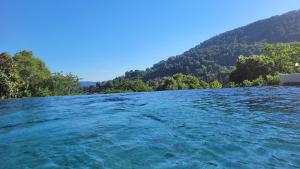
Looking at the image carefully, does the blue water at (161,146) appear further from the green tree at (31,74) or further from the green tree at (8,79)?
the green tree at (31,74)

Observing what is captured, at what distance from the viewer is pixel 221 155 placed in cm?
589

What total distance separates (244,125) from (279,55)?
6234 cm

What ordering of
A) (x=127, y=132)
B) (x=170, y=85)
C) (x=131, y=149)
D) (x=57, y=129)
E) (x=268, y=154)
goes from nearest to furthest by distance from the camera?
(x=268, y=154) < (x=131, y=149) < (x=127, y=132) < (x=57, y=129) < (x=170, y=85)

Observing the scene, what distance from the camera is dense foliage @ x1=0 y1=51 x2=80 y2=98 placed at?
58.3m

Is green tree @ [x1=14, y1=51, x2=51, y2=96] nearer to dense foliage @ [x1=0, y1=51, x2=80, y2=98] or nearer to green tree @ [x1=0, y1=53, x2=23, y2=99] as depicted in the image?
dense foliage @ [x1=0, y1=51, x2=80, y2=98]

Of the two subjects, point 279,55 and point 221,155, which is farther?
point 279,55

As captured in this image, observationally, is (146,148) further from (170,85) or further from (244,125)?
(170,85)

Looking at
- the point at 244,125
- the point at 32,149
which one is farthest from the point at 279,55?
the point at 32,149

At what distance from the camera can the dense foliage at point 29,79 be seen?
58312 millimetres

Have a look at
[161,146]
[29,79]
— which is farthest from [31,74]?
[161,146]

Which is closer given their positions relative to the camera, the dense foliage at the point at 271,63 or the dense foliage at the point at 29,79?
the dense foliage at the point at 29,79

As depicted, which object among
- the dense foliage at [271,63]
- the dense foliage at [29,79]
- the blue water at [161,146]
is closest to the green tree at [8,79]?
the dense foliage at [29,79]

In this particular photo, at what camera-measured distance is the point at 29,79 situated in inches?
2785

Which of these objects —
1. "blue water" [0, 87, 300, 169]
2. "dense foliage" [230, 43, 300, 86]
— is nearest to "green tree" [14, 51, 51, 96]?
"dense foliage" [230, 43, 300, 86]
